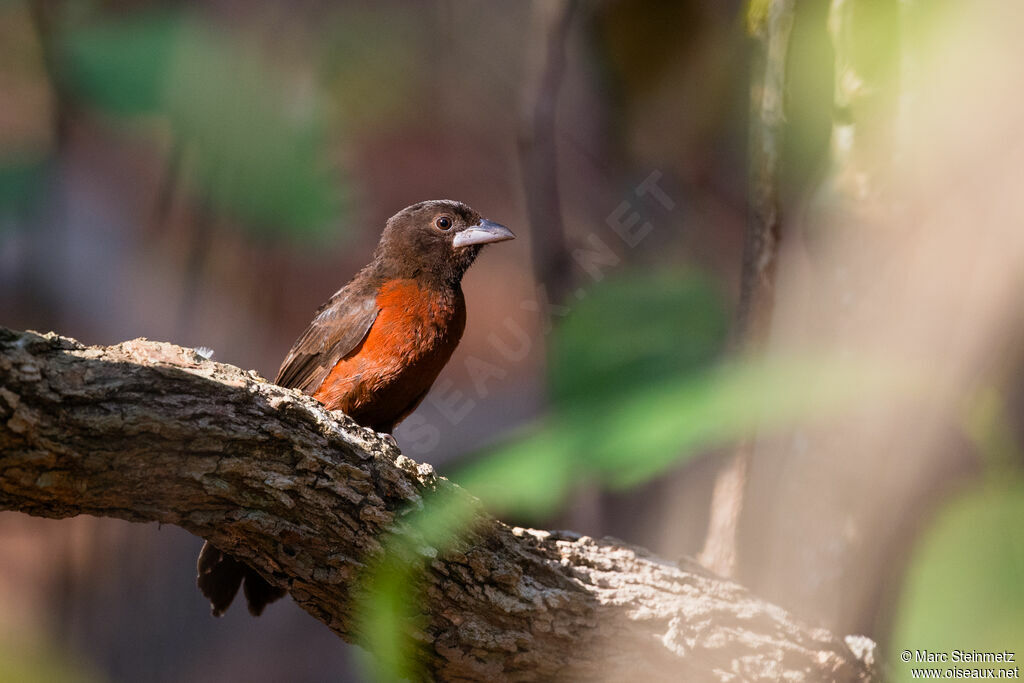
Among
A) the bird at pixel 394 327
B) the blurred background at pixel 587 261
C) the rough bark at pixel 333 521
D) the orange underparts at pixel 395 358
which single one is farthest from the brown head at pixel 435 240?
the blurred background at pixel 587 261

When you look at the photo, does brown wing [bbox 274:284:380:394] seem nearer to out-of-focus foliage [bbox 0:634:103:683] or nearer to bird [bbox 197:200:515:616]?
bird [bbox 197:200:515:616]

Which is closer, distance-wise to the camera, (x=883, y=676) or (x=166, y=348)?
(x=166, y=348)

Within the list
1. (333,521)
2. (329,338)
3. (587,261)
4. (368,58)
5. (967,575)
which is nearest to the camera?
(333,521)

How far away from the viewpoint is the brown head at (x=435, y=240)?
130 inches

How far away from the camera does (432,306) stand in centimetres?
316

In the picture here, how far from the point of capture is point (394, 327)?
3082 mm

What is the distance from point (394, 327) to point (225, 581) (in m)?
1.01

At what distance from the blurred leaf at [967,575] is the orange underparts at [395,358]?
2.19 meters

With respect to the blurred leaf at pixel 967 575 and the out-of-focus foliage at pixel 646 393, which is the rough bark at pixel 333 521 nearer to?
the blurred leaf at pixel 967 575

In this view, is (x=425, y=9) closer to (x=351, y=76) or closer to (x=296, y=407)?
(x=351, y=76)

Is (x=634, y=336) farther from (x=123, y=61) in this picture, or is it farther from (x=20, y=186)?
(x=20, y=186)

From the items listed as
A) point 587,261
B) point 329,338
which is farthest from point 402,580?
point 587,261

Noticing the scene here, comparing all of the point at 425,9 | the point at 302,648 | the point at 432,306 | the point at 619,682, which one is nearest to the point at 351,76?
the point at 425,9

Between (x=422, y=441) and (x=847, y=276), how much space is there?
2.98 m
